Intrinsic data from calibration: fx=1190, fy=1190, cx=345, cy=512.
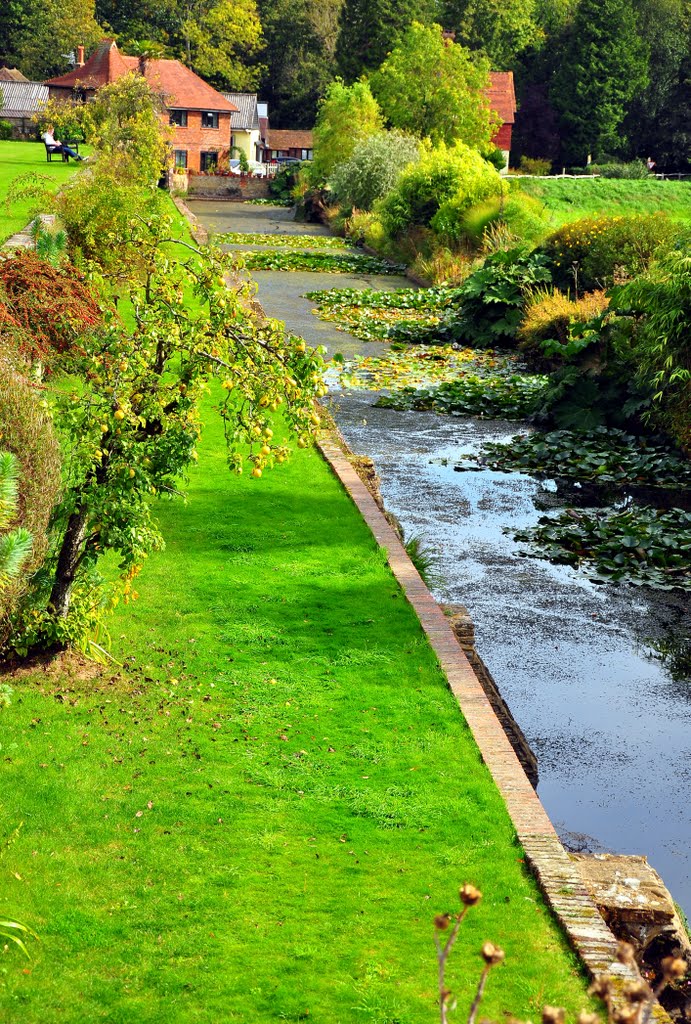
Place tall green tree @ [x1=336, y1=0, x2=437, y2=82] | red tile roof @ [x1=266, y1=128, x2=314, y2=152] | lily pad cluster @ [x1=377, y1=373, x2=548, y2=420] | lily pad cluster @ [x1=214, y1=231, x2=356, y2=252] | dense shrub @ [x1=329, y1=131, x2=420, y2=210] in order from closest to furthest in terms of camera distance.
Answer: lily pad cluster @ [x1=377, y1=373, x2=548, y2=420] → lily pad cluster @ [x1=214, y1=231, x2=356, y2=252] → dense shrub @ [x1=329, y1=131, x2=420, y2=210] → tall green tree @ [x1=336, y1=0, x2=437, y2=82] → red tile roof @ [x1=266, y1=128, x2=314, y2=152]

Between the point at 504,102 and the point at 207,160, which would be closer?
the point at 504,102

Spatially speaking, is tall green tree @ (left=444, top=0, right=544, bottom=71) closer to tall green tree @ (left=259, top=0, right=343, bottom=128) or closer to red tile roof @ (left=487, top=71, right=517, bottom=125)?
red tile roof @ (left=487, top=71, right=517, bottom=125)

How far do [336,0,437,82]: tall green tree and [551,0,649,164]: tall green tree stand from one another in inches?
408

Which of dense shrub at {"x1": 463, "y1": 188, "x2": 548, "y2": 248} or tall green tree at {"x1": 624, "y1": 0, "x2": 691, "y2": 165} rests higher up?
tall green tree at {"x1": 624, "y1": 0, "x2": 691, "y2": 165}

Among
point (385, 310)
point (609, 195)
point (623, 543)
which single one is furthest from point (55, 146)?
point (623, 543)

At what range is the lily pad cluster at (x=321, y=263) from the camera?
3897 centimetres

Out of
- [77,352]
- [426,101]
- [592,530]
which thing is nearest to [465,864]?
[77,352]

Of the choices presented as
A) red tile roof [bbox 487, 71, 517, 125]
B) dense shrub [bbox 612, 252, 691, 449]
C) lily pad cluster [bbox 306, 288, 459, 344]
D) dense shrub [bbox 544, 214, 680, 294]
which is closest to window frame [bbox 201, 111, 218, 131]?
red tile roof [bbox 487, 71, 517, 125]

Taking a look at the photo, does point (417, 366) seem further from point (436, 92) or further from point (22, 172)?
point (436, 92)

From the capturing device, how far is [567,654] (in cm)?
1045

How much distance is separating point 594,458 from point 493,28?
8128cm

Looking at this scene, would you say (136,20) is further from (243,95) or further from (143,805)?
(143,805)

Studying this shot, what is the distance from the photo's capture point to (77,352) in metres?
11.4

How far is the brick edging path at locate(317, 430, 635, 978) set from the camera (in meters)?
5.59
